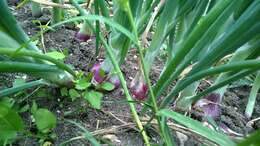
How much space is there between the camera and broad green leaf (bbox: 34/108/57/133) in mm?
783

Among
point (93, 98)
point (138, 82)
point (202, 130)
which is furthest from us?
point (138, 82)

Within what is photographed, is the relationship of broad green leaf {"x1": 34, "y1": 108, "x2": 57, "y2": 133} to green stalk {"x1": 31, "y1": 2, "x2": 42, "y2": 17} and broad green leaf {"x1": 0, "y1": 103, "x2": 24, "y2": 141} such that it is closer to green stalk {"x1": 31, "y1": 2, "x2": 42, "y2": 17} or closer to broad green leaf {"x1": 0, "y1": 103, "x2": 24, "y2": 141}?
broad green leaf {"x1": 0, "y1": 103, "x2": 24, "y2": 141}

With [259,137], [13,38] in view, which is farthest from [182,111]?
[259,137]

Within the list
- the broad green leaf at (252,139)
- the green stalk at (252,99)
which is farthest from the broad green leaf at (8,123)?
the green stalk at (252,99)

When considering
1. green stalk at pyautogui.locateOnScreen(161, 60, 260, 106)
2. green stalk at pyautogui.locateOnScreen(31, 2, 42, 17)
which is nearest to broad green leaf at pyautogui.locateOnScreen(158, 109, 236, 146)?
green stalk at pyautogui.locateOnScreen(161, 60, 260, 106)

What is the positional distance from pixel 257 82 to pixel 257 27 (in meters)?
0.30

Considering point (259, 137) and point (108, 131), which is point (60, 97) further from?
point (259, 137)

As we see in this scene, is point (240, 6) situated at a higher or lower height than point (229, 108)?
higher

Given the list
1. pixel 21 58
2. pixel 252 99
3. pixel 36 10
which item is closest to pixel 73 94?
pixel 21 58

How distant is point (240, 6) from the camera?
0.76 meters

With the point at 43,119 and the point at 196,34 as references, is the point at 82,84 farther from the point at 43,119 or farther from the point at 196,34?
the point at 196,34

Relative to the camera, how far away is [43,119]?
31.0 inches

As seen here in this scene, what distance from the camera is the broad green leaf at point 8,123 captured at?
690mm

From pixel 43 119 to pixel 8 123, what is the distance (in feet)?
0.33
